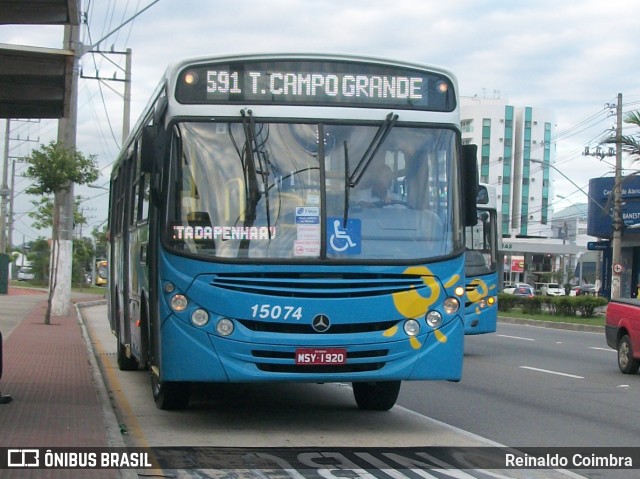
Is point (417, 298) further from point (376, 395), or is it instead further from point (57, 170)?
point (57, 170)

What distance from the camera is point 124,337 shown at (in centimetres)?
1429

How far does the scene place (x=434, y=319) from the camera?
9.43 m

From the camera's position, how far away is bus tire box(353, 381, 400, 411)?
11.0m

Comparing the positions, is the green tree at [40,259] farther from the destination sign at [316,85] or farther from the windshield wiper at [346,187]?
the windshield wiper at [346,187]

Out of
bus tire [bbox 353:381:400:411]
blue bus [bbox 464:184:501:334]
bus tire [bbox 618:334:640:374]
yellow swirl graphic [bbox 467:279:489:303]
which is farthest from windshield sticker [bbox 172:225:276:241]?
yellow swirl graphic [bbox 467:279:489:303]

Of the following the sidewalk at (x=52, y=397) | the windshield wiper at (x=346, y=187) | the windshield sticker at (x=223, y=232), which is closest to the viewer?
the sidewalk at (x=52, y=397)

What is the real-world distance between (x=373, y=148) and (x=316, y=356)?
2.07 meters

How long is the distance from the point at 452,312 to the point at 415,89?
2237 millimetres

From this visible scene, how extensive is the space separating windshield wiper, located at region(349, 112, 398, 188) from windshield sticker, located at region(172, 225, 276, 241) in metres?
0.91

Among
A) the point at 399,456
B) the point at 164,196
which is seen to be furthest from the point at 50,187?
the point at 399,456

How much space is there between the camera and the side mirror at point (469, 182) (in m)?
9.73

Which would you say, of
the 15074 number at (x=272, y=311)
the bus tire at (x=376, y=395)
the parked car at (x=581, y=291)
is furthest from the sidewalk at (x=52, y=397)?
the parked car at (x=581, y=291)

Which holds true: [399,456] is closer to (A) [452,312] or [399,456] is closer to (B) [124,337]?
(A) [452,312]

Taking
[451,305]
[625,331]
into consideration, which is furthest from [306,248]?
[625,331]
